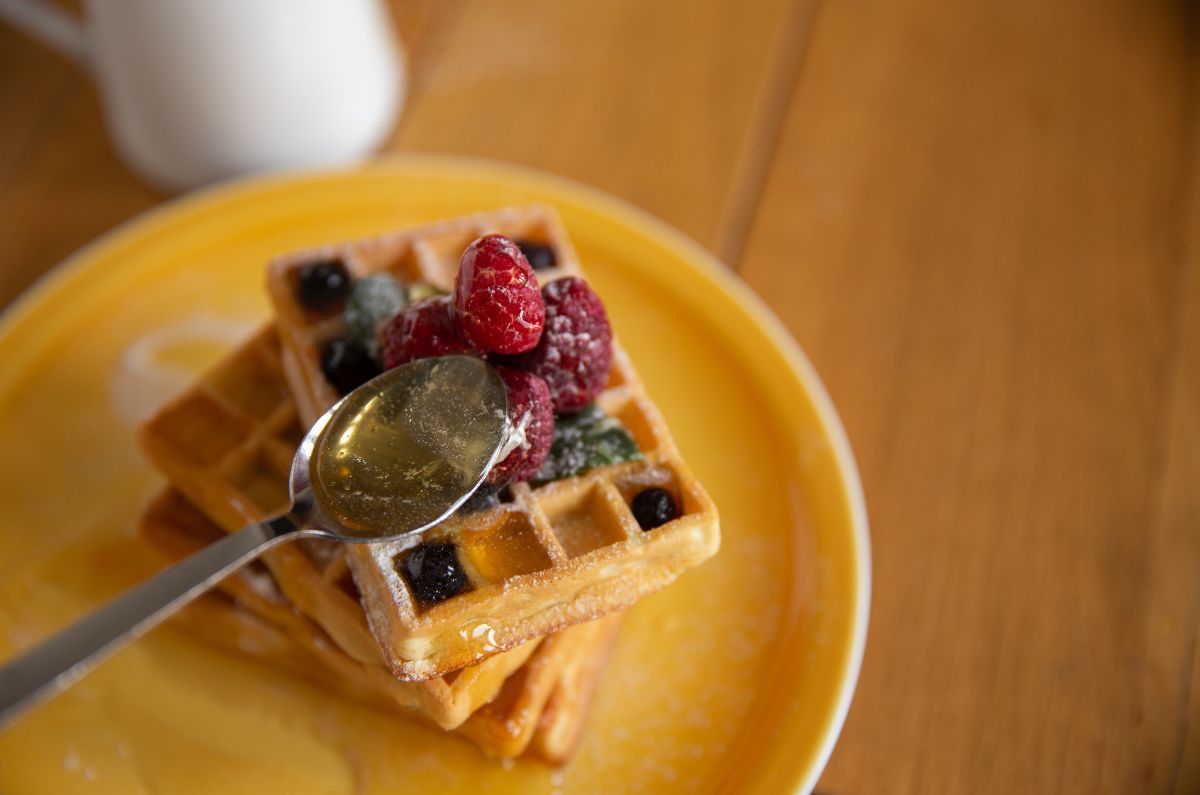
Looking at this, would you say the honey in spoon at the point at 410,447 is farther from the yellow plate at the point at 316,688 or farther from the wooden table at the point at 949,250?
the wooden table at the point at 949,250

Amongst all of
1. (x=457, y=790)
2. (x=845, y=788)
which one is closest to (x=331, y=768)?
(x=457, y=790)

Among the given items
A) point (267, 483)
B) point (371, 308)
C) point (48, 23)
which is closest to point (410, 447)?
point (371, 308)

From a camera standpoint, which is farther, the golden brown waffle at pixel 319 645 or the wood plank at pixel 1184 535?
the wood plank at pixel 1184 535

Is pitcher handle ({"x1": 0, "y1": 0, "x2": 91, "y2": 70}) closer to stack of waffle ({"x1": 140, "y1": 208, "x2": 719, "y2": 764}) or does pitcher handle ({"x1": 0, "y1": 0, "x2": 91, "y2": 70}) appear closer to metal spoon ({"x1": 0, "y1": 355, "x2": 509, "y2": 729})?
stack of waffle ({"x1": 140, "y1": 208, "x2": 719, "y2": 764})

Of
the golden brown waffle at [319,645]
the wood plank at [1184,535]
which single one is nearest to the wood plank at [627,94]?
the wood plank at [1184,535]

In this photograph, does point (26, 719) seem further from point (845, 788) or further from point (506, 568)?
point (845, 788)

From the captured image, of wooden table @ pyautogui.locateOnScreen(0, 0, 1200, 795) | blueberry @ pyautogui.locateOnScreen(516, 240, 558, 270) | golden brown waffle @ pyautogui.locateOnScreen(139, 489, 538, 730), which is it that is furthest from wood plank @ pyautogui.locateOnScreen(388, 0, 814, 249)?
golden brown waffle @ pyautogui.locateOnScreen(139, 489, 538, 730)
